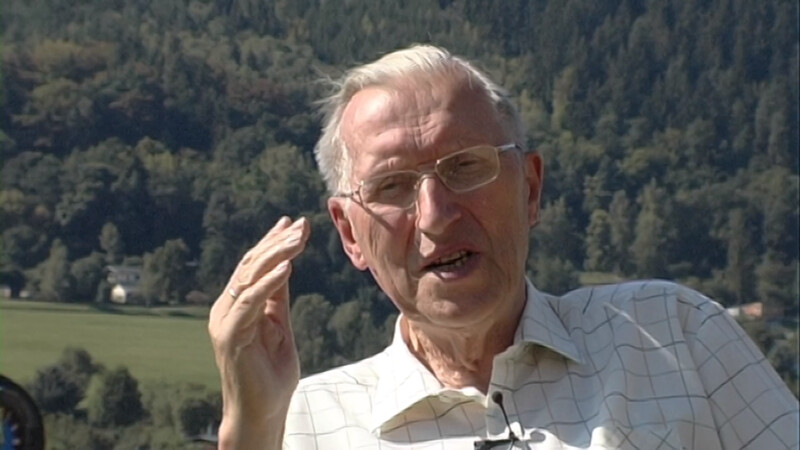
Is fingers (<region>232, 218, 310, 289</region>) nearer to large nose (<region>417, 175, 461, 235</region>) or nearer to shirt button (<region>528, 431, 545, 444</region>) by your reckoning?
large nose (<region>417, 175, 461, 235</region>)

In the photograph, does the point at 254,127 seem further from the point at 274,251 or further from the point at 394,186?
the point at 274,251

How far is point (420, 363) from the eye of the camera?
2.36 metres

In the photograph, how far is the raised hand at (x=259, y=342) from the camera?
6.67 ft

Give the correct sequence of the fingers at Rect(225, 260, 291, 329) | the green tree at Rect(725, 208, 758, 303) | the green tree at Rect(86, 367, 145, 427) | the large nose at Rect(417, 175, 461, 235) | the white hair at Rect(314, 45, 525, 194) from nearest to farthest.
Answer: the fingers at Rect(225, 260, 291, 329)
the large nose at Rect(417, 175, 461, 235)
the white hair at Rect(314, 45, 525, 194)
the green tree at Rect(86, 367, 145, 427)
the green tree at Rect(725, 208, 758, 303)

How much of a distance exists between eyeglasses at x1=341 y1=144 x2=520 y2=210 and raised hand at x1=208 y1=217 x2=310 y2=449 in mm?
191

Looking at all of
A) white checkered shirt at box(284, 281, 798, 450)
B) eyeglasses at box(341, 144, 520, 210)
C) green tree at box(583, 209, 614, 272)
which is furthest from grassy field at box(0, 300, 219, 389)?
green tree at box(583, 209, 614, 272)

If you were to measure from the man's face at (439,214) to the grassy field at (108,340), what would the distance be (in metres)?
0.44

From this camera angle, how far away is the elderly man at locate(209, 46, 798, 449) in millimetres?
2168

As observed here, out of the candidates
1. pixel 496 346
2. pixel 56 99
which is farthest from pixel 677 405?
pixel 56 99

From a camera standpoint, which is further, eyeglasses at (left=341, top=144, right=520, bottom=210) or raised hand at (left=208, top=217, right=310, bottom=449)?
eyeglasses at (left=341, top=144, right=520, bottom=210)

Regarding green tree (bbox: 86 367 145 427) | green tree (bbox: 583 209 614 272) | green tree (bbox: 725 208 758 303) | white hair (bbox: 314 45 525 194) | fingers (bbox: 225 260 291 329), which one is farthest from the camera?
green tree (bbox: 725 208 758 303)

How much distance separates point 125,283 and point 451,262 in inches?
26.6

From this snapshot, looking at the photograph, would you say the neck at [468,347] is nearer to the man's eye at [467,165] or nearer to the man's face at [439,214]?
the man's face at [439,214]

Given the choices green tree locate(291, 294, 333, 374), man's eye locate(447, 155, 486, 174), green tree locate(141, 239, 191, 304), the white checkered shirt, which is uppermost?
man's eye locate(447, 155, 486, 174)
